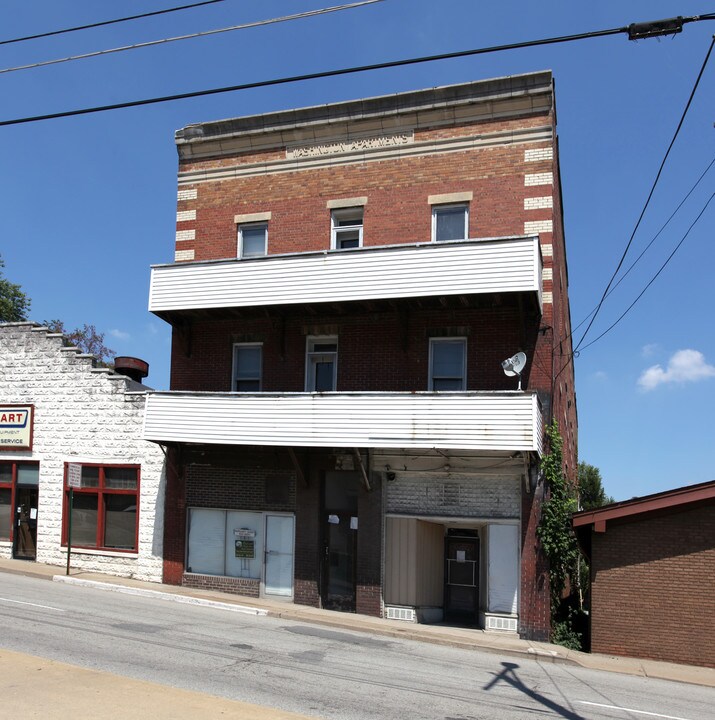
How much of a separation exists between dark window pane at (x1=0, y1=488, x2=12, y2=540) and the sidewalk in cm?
197

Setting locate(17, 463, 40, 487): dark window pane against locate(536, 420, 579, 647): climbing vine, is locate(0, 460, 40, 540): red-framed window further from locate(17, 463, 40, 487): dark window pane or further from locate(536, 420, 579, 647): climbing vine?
locate(536, 420, 579, 647): climbing vine

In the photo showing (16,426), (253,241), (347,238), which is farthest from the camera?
(16,426)

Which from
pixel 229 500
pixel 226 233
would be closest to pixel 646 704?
pixel 229 500

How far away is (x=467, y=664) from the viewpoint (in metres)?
13.6

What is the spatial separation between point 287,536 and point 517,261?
8850 millimetres

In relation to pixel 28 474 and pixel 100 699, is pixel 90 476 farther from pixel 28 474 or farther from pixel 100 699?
pixel 100 699

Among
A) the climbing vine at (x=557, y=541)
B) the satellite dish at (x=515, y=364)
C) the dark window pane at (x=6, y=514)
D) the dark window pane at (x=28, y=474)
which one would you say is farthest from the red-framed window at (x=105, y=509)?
A: the climbing vine at (x=557, y=541)

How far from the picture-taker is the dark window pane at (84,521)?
2222cm

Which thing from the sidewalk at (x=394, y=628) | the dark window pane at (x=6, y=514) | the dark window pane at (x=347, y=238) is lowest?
the sidewalk at (x=394, y=628)

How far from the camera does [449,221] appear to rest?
19.6m

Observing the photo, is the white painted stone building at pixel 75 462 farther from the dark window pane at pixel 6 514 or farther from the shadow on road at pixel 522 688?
the shadow on road at pixel 522 688

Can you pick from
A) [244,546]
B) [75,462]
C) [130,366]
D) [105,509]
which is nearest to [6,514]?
[75,462]

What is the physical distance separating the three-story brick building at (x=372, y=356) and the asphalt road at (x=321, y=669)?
10.0ft

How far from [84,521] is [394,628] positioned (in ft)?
34.0
